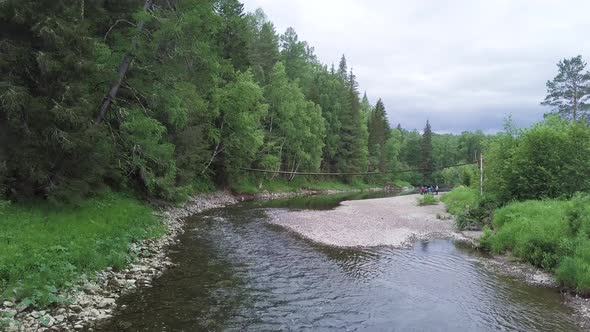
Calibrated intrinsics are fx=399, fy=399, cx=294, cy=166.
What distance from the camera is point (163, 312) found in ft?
37.9

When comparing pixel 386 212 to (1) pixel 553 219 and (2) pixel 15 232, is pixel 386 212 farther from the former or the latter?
(2) pixel 15 232

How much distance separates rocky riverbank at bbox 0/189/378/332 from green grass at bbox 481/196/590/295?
15570 millimetres

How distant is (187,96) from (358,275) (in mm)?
14660

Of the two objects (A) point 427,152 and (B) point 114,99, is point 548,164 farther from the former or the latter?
(A) point 427,152

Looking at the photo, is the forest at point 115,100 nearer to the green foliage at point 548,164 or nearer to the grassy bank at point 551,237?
the grassy bank at point 551,237

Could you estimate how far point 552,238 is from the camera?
18266 millimetres

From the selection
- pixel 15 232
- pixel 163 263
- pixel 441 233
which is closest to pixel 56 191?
pixel 15 232

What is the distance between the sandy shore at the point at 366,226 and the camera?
934 inches

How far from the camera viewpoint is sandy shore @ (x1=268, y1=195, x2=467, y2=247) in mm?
23719

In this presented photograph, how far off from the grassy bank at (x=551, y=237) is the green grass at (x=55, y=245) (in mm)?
16970

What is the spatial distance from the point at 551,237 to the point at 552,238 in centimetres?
8

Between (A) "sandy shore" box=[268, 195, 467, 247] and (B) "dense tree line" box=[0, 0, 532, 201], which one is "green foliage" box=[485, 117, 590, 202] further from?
(B) "dense tree line" box=[0, 0, 532, 201]

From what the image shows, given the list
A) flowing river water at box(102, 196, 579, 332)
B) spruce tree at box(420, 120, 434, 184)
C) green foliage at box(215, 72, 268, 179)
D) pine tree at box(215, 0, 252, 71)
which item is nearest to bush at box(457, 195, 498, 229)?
flowing river water at box(102, 196, 579, 332)

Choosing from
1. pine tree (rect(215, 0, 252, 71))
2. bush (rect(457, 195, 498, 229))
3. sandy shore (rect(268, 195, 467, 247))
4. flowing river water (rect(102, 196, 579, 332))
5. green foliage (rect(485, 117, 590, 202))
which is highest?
pine tree (rect(215, 0, 252, 71))
